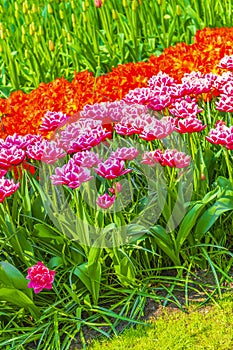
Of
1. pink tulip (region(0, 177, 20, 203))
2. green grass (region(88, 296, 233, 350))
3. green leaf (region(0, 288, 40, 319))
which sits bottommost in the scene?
green grass (region(88, 296, 233, 350))

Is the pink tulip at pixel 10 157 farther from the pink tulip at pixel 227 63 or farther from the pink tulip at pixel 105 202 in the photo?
the pink tulip at pixel 227 63

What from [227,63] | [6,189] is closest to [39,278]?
[6,189]

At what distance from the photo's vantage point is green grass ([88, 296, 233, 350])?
3.15 metres

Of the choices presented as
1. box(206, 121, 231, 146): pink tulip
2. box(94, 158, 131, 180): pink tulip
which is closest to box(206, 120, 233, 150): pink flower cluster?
box(206, 121, 231, 146): pink tulip

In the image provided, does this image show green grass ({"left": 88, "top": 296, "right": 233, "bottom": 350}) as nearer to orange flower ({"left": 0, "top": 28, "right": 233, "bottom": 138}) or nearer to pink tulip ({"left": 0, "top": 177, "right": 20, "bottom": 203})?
pink tulip ({"left": 0, "top": 177, "right": 20, "bottom": 203})

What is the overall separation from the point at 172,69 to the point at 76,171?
5.97 feet

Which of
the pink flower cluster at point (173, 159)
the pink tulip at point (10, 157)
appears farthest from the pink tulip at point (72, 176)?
the pink flower cluster at point (173, 159)

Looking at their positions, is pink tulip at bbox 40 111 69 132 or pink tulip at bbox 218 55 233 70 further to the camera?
pink tulip at bbox 218 55 233 70

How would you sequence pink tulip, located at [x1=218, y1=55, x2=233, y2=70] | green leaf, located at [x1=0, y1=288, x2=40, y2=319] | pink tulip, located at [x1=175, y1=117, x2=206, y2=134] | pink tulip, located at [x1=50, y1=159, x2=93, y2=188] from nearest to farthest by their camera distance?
1. pink tulip, located at [x1=50, y1=159, x2=93, y2=188]
2. green leaf, located at [x1=0, y1=288, x2=40, y2=319]
3. pink tulip, located at [x1=175, y1=117, x2=206, y2=134]
4. pink tulip, located at [x1=218, y1=55, x2=233, y2=70]

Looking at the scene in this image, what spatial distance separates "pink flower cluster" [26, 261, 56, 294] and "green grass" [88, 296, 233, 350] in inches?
15.1

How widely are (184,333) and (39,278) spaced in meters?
0.73

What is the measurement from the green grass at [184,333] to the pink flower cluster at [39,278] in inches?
15.1

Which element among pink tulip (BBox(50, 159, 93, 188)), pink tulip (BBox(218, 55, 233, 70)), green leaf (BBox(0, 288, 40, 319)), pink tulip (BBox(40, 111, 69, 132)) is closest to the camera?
pink tulip (BBox(50, 159, 93, 188))

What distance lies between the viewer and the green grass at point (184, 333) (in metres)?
3.15
